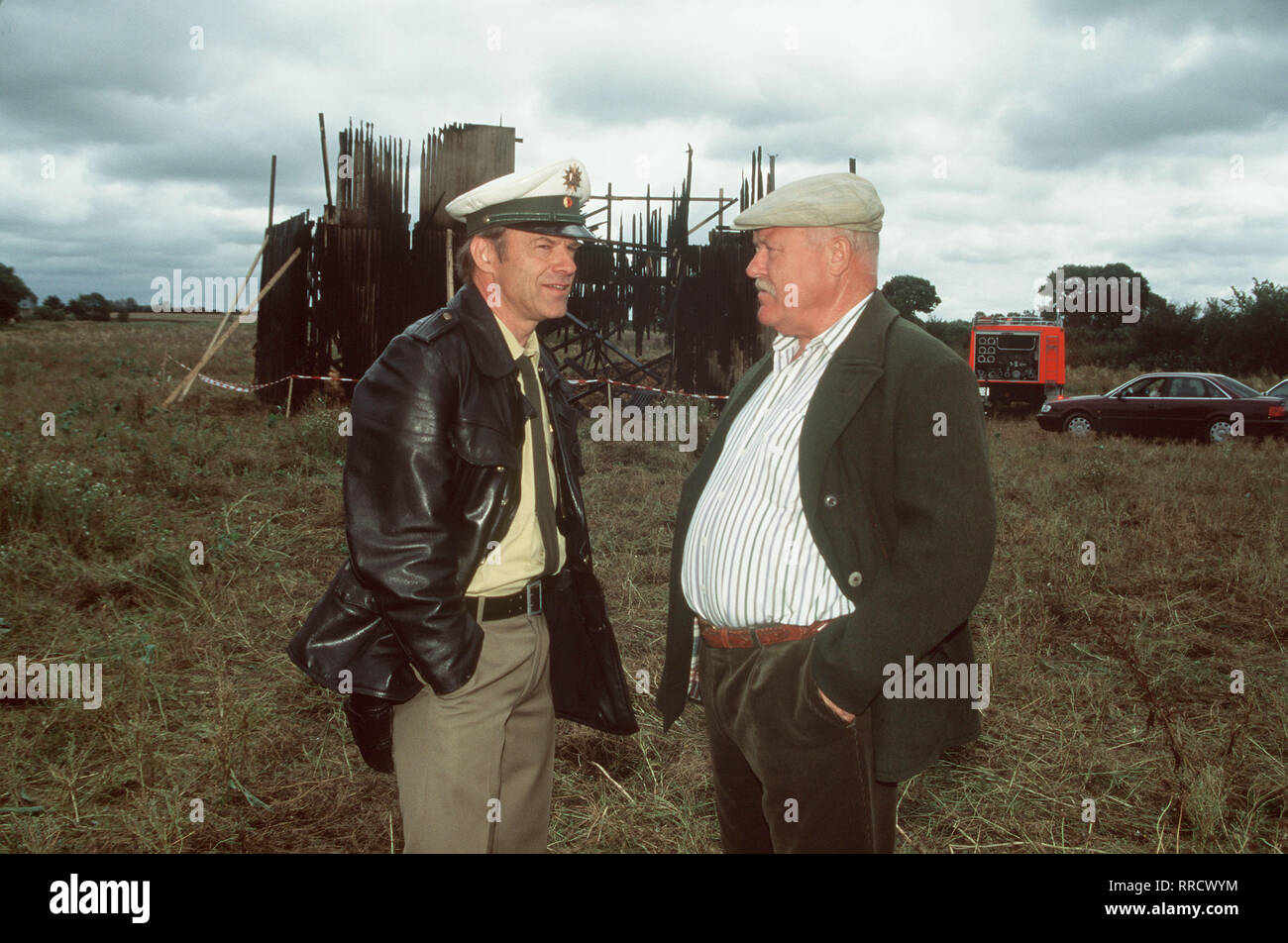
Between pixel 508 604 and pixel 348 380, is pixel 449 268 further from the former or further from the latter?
pixel 508 604

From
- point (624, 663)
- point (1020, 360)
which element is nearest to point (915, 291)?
point (1020, 360)

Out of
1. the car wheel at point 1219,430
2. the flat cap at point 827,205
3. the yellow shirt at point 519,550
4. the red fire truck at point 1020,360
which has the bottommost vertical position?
the yellow shirt at point 519,550

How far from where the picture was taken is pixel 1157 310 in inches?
1425

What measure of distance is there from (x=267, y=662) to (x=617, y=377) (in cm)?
1134

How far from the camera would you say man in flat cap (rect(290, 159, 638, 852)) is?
7.09 ft

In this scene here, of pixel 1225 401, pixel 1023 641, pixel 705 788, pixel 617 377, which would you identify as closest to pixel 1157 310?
pixel 1225 401

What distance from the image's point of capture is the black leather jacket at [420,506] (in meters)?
2.13

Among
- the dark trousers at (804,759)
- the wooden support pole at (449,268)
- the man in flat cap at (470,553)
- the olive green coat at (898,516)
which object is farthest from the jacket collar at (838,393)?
the wooden support pole at (449,268)

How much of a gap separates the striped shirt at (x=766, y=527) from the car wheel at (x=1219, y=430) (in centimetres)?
1548

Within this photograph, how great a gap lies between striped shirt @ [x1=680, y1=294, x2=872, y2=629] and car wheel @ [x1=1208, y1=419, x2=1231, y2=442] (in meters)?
15.5

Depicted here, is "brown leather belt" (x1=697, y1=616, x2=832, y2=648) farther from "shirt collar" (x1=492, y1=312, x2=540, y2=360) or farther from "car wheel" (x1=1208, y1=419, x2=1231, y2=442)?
"car wheel" (x1=1208, y1=419, x2=1231, y2=442)

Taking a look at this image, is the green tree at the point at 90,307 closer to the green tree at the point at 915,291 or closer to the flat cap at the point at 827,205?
the green tree at the point at 915,291
